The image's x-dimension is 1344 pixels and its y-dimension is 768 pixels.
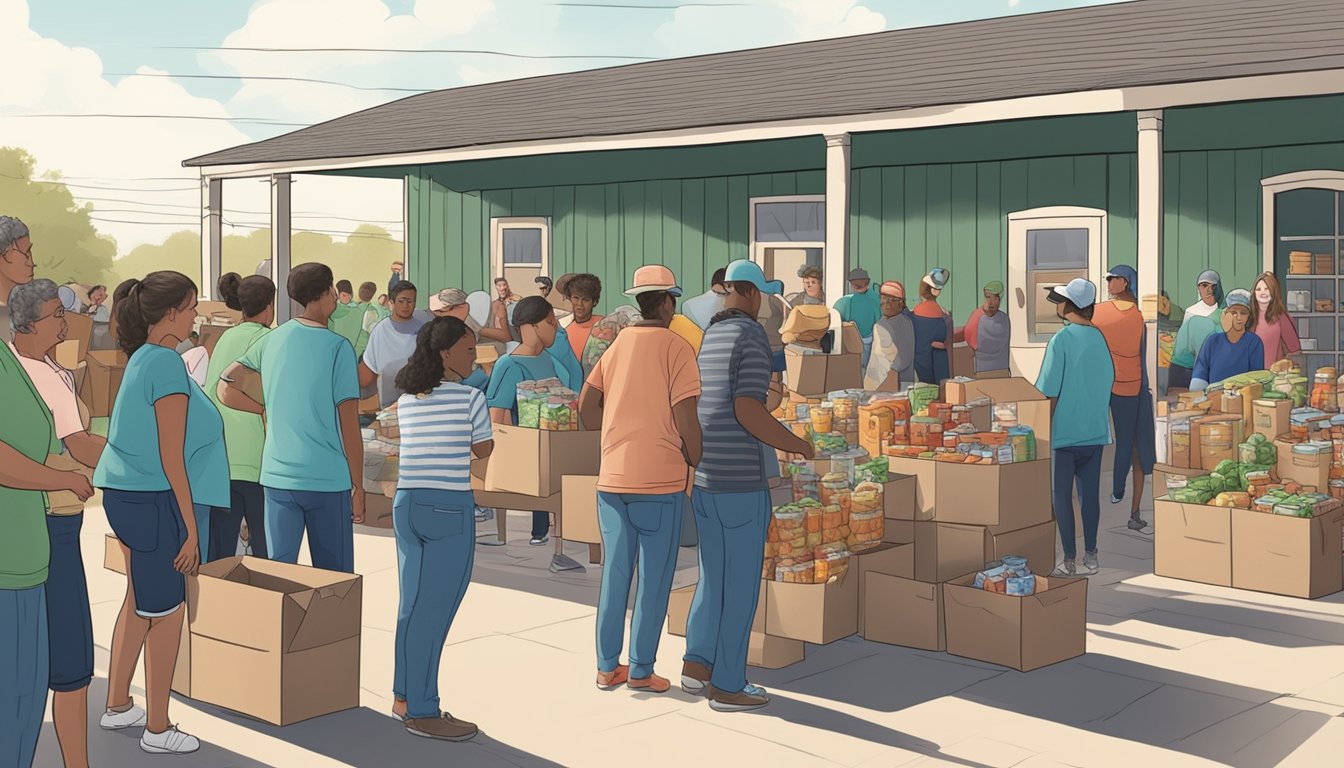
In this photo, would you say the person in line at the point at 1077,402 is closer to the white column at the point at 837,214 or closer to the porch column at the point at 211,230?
the white column at the point at 837,214

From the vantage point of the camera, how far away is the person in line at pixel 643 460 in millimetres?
6312

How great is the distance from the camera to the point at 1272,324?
38.5 feet

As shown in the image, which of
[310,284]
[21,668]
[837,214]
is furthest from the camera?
[837,214]

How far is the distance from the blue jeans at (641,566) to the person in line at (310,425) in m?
1.16

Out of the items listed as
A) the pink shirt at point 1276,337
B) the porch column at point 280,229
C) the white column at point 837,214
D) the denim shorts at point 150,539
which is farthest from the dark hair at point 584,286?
the porch column at point 280,229

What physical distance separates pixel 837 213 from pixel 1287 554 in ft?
21.2

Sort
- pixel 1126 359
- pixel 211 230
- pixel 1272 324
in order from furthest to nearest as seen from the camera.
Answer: pixel 211 230
pixel 1272 324
pixel 1126 359

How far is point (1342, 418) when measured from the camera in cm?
1024

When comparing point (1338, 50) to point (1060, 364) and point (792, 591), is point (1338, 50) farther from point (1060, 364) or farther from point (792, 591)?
point (792, 591)

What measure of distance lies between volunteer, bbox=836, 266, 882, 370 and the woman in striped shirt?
28.7ft

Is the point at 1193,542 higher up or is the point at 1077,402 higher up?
the point at 1077,402

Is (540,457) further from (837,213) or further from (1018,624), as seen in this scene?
(837,213)

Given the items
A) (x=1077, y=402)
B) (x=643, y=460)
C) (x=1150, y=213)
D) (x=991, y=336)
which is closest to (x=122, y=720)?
(x=643, y=460)

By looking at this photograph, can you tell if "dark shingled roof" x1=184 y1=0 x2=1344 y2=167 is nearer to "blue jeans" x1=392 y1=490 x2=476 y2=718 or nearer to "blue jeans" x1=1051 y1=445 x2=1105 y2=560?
"blue jeans" x1=1051 y1=445 x2=1105 y2=560
